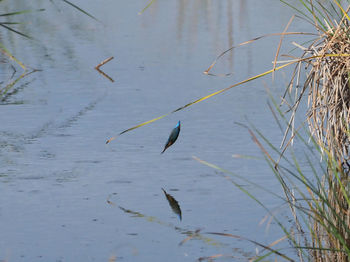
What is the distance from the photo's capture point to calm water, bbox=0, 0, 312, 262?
344 centimetres

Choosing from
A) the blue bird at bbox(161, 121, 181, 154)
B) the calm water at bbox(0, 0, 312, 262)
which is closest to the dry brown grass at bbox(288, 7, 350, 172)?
the calm water at bbox(0, 0, 312, 262)

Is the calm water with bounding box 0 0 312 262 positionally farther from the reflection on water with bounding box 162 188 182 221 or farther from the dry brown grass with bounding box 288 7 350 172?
the dry brown grass with bounding box 288 7 350 172

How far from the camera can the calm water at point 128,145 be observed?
11.3 ft

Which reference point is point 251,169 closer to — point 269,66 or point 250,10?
point 269,66

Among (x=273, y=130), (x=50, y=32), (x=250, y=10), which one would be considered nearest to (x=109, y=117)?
(x=273, y=130)

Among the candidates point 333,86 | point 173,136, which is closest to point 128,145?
point 173,136

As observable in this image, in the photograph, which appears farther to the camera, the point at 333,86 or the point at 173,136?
the point at 173,136

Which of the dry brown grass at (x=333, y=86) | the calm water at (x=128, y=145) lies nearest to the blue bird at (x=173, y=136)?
the calm water at (x=128, y=145)

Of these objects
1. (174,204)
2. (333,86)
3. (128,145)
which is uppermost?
(333,86)

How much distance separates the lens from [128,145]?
15.6ft

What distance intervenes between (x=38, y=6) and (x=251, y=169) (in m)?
6.35

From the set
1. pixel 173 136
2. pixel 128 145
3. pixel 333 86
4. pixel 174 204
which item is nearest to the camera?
pixel 333 86

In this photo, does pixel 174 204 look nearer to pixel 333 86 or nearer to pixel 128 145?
pixel 333 86

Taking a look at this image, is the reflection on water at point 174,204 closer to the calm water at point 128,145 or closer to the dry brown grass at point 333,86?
the calm water at point 128,145
